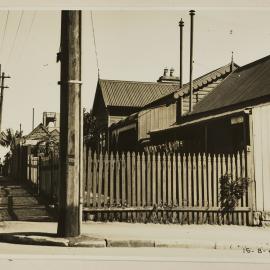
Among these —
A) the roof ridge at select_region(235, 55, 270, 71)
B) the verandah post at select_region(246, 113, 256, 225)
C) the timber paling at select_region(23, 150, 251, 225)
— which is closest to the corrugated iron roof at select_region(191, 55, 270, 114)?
the roof ridge at select_region(235, 55, 270, 71)

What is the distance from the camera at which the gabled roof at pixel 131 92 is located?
3089 centimetres

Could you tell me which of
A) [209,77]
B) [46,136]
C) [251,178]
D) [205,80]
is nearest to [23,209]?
[251,178]

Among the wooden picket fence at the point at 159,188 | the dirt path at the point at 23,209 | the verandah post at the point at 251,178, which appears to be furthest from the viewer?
the verandah post at the point at 251,178

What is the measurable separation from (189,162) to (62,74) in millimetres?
4258

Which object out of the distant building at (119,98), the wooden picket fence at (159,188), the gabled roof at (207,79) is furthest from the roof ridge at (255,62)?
the wooden picket fence at (159,188)

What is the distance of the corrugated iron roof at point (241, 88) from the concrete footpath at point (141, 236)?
7513 mm

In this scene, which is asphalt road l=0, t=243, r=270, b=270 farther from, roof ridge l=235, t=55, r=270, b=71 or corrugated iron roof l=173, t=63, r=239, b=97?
corrugated iron roof l=173, t=63, r=239, b=97

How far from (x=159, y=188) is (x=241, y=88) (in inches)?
365

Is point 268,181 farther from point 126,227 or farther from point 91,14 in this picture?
point 91,14

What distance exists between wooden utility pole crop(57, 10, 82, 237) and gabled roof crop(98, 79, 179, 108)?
21.3 metres

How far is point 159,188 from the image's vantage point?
37.2ft

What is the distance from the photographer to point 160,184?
1139cm

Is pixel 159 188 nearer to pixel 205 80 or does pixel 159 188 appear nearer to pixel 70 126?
pixel 70 126

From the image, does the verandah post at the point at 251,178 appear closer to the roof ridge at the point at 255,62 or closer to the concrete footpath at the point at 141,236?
the concrete footpath at the point at 141,236
